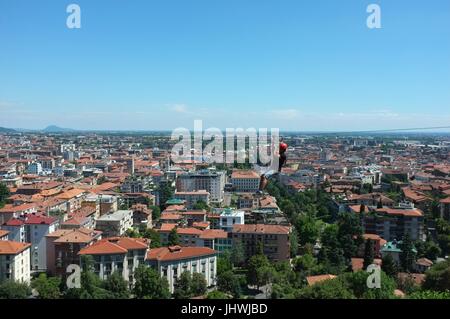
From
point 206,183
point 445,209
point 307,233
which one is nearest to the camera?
point 307,233

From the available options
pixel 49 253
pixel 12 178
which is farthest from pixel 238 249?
pixel 12 178

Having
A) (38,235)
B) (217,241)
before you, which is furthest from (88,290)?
(217,241)

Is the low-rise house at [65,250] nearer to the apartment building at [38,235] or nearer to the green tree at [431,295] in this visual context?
the apartment building at [38,235]

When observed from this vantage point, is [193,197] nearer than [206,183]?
Yes

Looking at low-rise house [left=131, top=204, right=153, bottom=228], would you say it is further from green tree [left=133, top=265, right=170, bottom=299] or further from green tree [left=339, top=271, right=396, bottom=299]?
green tree [left=339, top=271, right=396, bottom=299]

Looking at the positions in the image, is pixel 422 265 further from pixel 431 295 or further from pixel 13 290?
pixel 13 290
